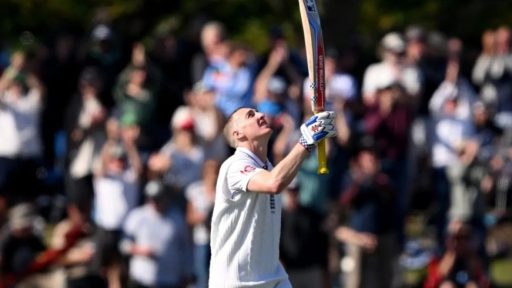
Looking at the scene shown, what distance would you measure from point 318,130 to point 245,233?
1.13 m

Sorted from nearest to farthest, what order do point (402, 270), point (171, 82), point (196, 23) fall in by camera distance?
point (402, 270) → point (171, 82) → point (196, 23)

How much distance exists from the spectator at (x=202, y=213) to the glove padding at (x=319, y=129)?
6068 mm

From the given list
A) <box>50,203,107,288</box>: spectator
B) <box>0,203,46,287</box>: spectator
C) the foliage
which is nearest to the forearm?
<box>50,203,107,288</box>: spectator

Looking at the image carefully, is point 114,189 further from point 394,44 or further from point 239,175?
point 239,175

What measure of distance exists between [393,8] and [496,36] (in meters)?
3.46

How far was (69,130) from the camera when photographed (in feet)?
69.9

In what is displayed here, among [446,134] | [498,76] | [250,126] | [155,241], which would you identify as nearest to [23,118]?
[155,241]

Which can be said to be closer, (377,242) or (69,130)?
(377,242)

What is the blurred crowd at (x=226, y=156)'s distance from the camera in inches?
752

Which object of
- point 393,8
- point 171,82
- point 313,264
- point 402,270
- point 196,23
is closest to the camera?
point 313,264

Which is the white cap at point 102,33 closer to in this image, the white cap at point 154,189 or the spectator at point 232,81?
the spectator at point 232,81

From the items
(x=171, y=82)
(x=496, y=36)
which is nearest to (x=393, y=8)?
(x=496, y=36)

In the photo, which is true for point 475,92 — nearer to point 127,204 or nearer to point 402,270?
point 402,270

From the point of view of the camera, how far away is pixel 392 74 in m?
20.8
